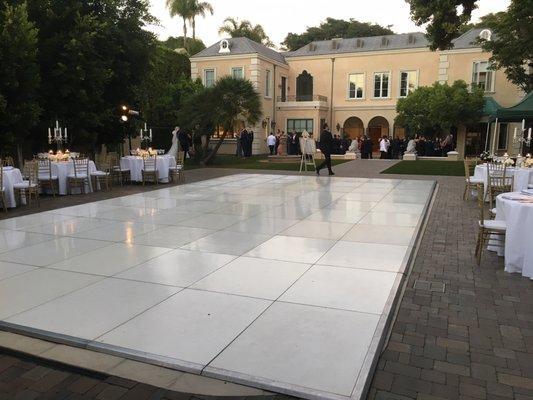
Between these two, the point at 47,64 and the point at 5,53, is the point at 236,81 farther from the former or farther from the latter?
the point at 5,53

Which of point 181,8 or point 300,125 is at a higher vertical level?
point 181,8

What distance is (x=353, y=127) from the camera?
119 feet

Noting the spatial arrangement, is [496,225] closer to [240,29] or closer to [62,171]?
[62,171]

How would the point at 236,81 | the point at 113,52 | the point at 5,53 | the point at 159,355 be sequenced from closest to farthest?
the point at 159,355, the point at 5,53, the point at 113,52, the point at 236,81

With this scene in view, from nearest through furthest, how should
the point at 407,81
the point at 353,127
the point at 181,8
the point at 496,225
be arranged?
the point at 496,225 → the point at 407,81 → the point at 353,127 → the point at 181,8

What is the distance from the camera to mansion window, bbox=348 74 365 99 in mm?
33781

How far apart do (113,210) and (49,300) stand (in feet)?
16.7

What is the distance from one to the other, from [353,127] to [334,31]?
54.2 ft

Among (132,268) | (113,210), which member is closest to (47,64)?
(113,210)

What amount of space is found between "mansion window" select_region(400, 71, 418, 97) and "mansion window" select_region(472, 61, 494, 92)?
12.3 feet

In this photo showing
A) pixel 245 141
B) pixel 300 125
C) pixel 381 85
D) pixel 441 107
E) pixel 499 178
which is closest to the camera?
pixel 499 178

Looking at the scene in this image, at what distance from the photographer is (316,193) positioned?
1173 centimetres

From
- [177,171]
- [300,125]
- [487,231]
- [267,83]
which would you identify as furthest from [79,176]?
[300,125]

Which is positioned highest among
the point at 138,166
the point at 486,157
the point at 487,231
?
the point at 486,157
